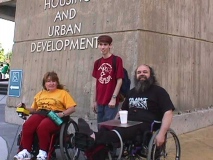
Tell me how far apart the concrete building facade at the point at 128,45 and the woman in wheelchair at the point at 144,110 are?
5.20 ft

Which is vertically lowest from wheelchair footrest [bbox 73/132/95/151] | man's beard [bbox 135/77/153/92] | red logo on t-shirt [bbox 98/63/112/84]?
wheelchair footrest [bbox 73/132/95/151]

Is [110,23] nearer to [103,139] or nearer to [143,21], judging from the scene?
[143,21]

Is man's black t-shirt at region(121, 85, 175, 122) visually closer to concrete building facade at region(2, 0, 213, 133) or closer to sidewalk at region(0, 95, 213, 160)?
sidewalk at region(0, 95, 213, 160)

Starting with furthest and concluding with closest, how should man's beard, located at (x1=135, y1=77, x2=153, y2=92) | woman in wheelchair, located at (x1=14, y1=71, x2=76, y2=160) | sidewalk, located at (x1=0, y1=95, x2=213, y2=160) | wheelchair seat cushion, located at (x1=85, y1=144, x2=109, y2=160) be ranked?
1. sidewalk, located at (x1=0, y1=95, x2=213, y2=160)
2. woman in wheelchair, located at (x1=14, y1=71, x2=76, y2=160)
3. man's beard, located at (x1=135, y1=77, x2=153, y2=92)
4. wheelchair seat cushion, located at (x1=85, y1=144, x2=109, y2=160)

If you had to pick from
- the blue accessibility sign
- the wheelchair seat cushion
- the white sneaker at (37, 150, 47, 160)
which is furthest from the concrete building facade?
the wheelchair seat cushion

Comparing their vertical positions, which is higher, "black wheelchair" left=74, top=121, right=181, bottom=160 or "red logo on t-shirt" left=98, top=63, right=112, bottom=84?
"red logo on t-shirt" left=98, top=63, right=112, bottom=84

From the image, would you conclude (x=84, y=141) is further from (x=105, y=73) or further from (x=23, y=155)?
(x=105, y=73)

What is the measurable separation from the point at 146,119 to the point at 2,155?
2.16m

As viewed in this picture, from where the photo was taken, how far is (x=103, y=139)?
362cm

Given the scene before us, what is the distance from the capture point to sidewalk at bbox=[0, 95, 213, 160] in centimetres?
493

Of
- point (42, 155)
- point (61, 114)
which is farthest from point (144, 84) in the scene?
point (42, 155)

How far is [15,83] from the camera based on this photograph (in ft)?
24.8

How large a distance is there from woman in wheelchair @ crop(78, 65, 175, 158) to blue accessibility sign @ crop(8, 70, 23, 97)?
12.5 feet

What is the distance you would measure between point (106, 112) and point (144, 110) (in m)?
0.87
